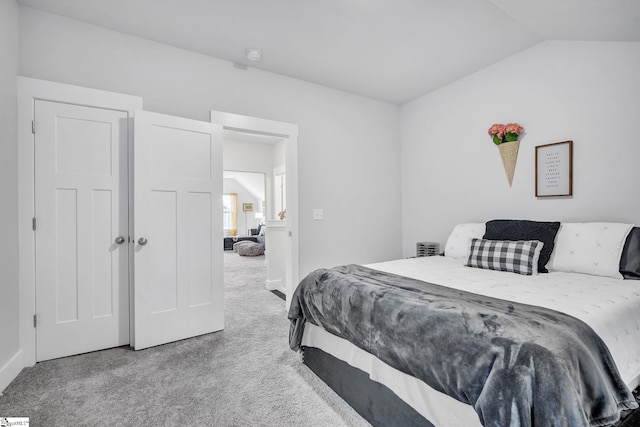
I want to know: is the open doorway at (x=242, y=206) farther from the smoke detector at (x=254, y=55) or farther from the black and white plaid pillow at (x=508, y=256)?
the black and white plaid pillow at (x=508, y=256)

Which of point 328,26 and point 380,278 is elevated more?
point 328,26

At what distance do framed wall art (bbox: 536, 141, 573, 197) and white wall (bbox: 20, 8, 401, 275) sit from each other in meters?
1.73

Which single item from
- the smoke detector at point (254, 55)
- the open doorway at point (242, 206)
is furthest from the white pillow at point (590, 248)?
the open doorway at point (242, 206)

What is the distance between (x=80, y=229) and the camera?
7.64 ft

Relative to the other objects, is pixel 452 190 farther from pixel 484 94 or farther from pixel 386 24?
pixel 386 24

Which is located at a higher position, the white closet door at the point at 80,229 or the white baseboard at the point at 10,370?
the white closet door at the point at 80,229

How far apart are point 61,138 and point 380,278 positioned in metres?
2.55

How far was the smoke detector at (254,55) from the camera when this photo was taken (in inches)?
109

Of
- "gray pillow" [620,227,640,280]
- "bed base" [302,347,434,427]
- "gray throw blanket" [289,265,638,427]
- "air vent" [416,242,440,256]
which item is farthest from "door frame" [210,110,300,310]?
"gray pillow" [620,227,640,280]

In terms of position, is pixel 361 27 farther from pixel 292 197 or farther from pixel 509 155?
pixel 509 155

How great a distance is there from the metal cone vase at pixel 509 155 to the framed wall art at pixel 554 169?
0.19m

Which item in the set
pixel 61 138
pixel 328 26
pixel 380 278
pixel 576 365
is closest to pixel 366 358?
pixel 380 278

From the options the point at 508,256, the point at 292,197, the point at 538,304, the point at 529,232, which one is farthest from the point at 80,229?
the point at 529,232

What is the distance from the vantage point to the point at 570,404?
89 cm
